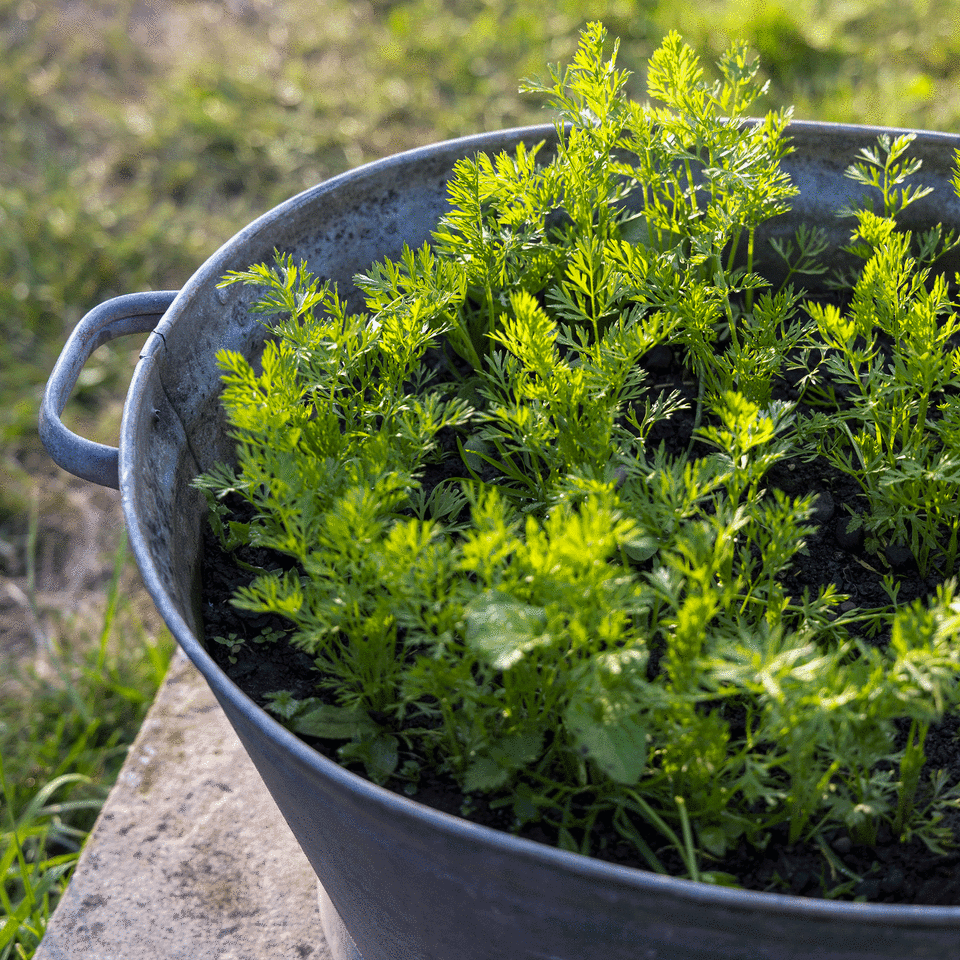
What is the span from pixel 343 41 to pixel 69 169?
133 cm

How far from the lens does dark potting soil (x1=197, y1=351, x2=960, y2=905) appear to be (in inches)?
40.8

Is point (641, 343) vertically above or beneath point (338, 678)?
above

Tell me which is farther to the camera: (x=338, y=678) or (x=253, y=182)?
(x=253, y=182)

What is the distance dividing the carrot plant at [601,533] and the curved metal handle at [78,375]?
150 mm

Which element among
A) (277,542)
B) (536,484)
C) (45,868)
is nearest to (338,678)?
(277,542)

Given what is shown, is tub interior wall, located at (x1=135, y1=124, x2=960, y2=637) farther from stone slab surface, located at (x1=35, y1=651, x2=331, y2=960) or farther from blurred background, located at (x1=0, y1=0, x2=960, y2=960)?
blurred background, located at (x1=0, y1=0, x2=960, y2=960)

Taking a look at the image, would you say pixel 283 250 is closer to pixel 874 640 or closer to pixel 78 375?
pixel 78 375

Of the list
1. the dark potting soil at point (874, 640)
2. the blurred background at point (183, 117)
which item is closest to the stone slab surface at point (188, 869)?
the blurred background at point (183, 117)

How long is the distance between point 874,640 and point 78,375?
1.10 metres

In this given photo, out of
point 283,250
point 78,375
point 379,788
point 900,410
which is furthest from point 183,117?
point 379,788

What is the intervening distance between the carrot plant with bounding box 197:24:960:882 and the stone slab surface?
745mm

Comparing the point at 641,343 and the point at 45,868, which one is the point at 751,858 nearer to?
the point at 641,343

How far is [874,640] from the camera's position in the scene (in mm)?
1249

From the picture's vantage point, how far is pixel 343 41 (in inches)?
163
